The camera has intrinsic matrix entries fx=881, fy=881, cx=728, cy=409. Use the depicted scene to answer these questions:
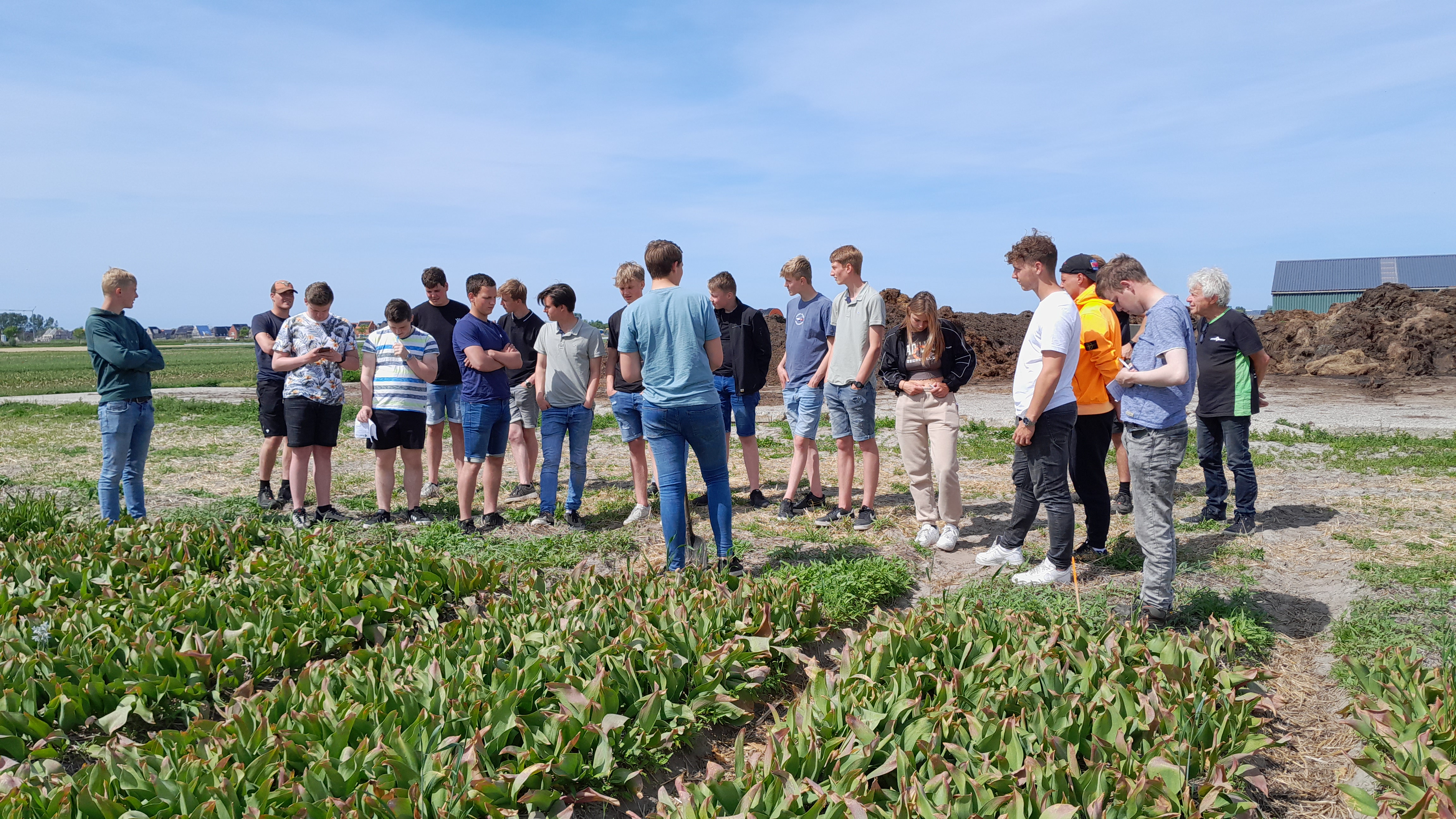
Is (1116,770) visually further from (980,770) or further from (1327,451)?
(1327,451)

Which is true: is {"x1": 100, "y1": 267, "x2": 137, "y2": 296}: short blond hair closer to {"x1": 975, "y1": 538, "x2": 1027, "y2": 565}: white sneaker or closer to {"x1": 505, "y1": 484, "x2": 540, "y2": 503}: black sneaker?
{"x1": 505, "y1": 484, "x2": 540, "y2": 503}: black sneaker

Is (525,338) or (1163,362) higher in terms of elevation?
(525,338)

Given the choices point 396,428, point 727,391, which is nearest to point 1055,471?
point 727,391

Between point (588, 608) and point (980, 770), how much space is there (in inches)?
88.0

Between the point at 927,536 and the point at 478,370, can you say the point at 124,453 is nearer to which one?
the point at 478,370

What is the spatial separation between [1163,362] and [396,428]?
5.45 metres

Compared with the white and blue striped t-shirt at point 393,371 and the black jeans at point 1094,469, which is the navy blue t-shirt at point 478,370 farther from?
the black jeans at point 1094,469

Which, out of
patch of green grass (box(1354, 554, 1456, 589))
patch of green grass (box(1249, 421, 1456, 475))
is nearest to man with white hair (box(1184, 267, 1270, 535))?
patch of green grass (box(1354, 554, 1456, 589))

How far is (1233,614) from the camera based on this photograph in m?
4.58

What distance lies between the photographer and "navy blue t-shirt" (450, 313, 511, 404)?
6.86m

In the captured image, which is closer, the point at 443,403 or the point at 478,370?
the point at 478,370

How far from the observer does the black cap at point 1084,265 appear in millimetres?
5523

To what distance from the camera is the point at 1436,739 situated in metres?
2.99

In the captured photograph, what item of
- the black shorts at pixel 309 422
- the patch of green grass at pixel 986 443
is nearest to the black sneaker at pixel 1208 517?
the patch of green grass at pixel 986 443
